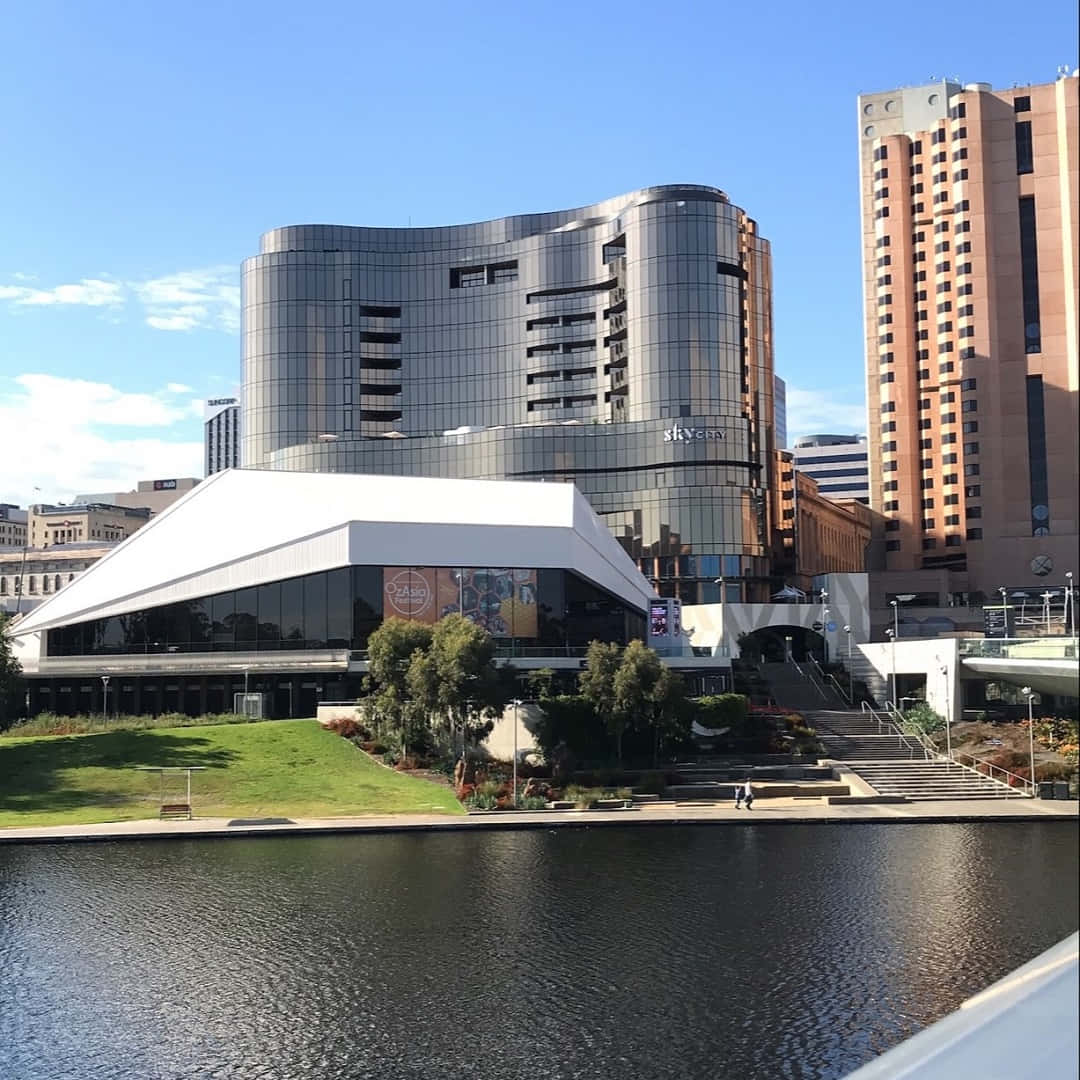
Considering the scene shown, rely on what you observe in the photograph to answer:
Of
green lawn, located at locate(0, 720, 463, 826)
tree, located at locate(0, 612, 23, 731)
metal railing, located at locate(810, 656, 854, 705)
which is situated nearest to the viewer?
green lawn, located at locate(0, 720, 463, 826)

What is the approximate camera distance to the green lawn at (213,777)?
48.7 meters

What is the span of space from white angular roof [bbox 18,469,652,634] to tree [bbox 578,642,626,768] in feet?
46.8

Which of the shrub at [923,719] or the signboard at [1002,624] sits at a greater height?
the signboard at [1002,624]

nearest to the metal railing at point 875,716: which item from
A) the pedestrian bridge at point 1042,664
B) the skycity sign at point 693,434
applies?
the skycity sign at point 693,434

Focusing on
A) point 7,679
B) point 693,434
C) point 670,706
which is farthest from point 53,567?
point 670,706

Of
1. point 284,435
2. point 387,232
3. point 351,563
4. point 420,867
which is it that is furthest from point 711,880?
point 387,232

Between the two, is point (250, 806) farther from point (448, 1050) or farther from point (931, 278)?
point (931, 278)

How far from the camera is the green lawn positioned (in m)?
48.7

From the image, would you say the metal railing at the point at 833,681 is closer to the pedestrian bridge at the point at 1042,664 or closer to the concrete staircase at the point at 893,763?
the concrete staircase at the point at 893,763

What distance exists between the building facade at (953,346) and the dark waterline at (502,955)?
250 ft

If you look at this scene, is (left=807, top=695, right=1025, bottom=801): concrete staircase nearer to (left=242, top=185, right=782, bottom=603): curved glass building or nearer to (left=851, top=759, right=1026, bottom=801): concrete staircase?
(left=851, top=759, right=1026, bottom=801): concrete staircase

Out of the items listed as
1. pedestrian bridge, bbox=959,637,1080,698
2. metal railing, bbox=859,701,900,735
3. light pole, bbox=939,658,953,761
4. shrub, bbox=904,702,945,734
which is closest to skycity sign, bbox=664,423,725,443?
metal railing, bbox=859,701,900,735

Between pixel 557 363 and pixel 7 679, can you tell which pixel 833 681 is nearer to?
pixel 7 679

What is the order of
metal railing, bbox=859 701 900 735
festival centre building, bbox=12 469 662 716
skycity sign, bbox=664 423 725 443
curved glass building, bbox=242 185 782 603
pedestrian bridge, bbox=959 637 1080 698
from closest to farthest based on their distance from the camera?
1. pedestrian bridge, bbox=959 637 1080 698
2. metal railing, bbox=859 701 900 735
3. festival centre building, bbox=12 469 662 716
4. skycity sign, bbox=664 423 725 443
5. curved glass building, bbox=242 185 782 603
